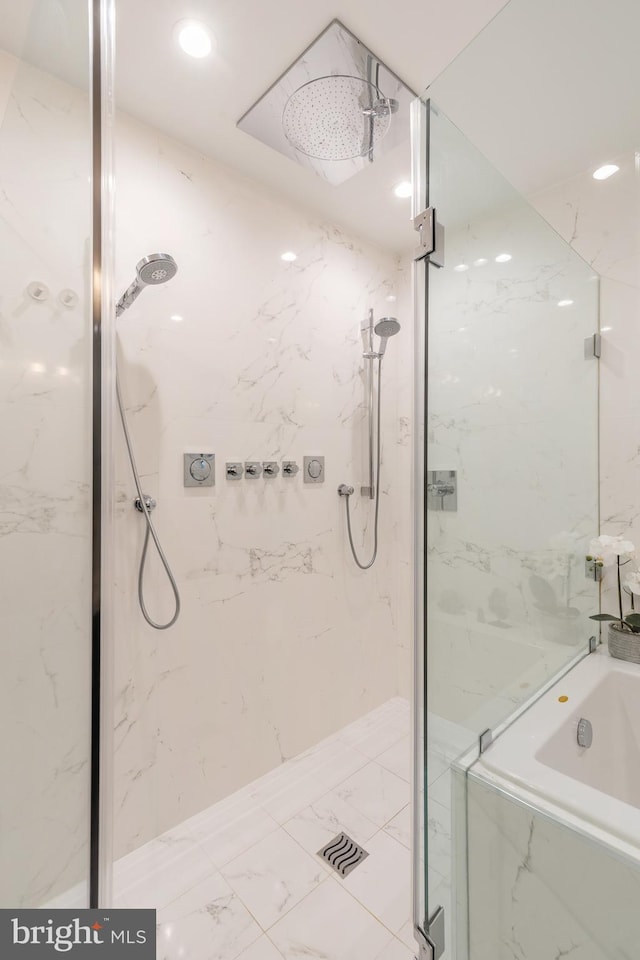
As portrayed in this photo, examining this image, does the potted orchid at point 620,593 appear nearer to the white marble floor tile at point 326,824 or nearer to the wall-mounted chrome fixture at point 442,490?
the wall-mounted chrome fixture at point 442,490

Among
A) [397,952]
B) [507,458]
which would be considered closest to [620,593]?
[507,458]

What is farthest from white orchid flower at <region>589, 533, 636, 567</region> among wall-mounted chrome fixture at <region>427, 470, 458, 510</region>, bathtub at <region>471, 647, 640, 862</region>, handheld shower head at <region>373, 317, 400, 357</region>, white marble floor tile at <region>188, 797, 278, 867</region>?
white marble floor tile at <region>188, 797, 278, 867</region>

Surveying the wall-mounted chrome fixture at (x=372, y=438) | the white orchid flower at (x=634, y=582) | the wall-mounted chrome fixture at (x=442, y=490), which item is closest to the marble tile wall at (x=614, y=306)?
the white orchid flower at (x=634, y=582)

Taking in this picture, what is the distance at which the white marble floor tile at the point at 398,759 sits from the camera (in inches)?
70.9

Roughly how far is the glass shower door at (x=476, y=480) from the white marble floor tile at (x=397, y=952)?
17 centimetres

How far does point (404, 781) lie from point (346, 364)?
1821 mm

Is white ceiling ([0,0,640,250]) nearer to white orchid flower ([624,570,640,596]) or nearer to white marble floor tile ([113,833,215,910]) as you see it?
white orchid flower ([624,570,640,596])

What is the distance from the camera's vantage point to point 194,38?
116 cm

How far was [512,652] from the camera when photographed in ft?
4.19

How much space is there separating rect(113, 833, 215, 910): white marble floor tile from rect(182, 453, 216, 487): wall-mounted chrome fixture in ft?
3.93

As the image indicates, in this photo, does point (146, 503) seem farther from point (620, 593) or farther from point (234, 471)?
point (620, 593)

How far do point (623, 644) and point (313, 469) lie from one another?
4.44 feet

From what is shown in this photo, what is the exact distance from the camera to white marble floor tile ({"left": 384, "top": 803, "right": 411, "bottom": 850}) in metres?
1.46

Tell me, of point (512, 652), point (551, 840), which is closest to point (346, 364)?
point (512, 652)
